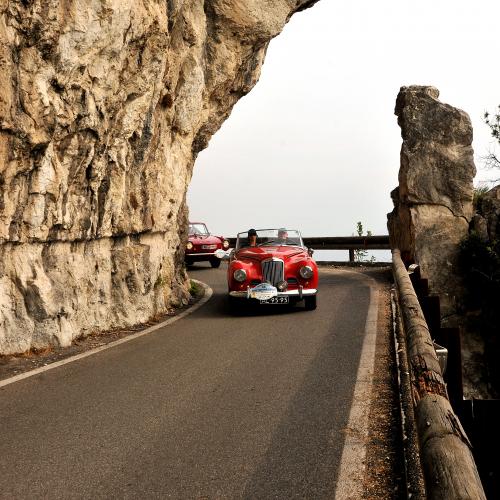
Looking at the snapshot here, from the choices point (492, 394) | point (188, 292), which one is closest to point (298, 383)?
point (188, 292)

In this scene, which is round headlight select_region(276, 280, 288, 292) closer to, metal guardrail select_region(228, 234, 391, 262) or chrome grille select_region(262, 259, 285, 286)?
chrome grille select_region(262, 259, 285, 286)

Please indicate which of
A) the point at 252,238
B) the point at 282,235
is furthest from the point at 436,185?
the point at 252,238

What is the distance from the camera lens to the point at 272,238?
13.8 meters

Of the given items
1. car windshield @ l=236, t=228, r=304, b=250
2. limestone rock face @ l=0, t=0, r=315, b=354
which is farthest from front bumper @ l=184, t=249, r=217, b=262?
car windshield @ l=236, t=228, r=304, b=250

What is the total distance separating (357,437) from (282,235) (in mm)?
9003

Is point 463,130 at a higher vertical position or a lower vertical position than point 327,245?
higher

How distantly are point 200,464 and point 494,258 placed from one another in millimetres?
16321

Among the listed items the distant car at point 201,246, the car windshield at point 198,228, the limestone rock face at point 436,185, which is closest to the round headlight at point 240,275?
the limestone rock face at point 436,185

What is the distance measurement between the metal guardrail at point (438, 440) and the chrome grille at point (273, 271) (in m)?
6.71

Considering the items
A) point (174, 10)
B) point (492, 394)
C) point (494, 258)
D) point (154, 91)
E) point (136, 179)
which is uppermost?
point (174, 10)

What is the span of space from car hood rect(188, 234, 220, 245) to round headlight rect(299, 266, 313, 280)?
1016 cm

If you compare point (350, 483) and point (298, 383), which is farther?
point (298, 383)

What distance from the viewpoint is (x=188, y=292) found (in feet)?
48.4

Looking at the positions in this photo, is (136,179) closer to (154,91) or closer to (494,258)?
(154,91)
